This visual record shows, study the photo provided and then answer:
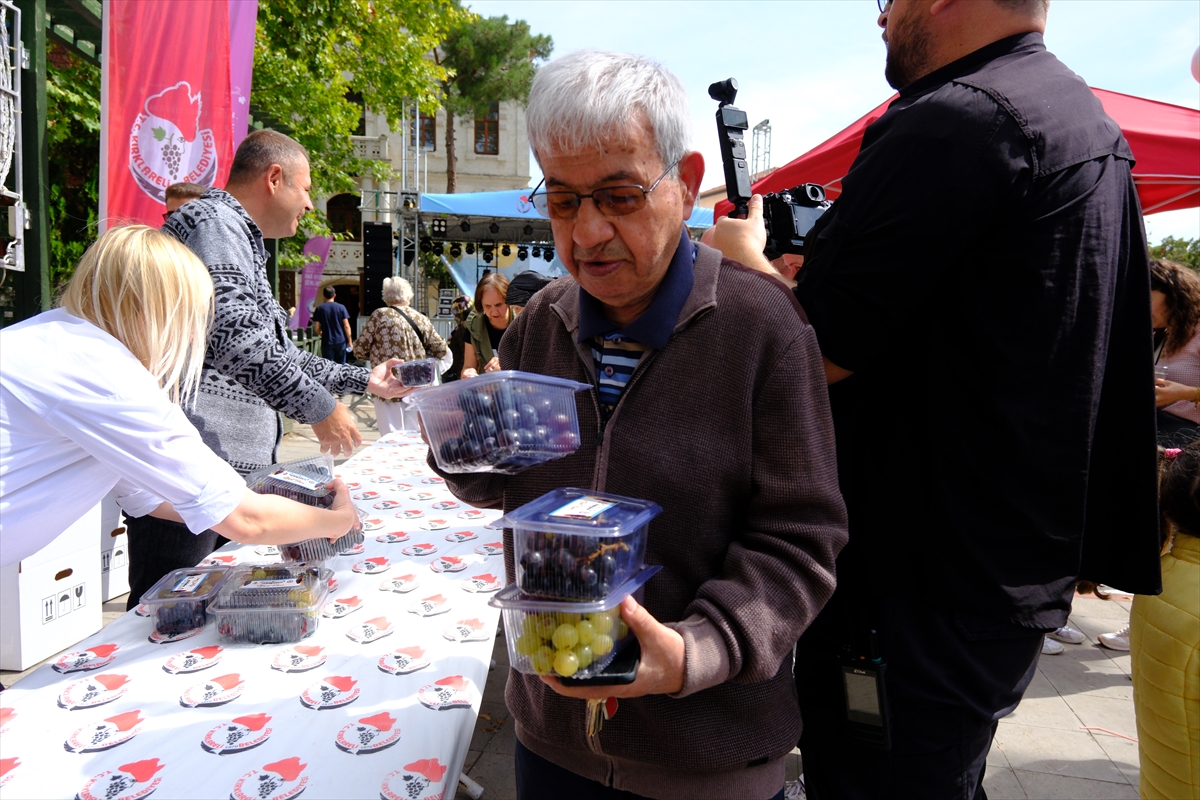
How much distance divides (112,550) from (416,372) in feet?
9.44

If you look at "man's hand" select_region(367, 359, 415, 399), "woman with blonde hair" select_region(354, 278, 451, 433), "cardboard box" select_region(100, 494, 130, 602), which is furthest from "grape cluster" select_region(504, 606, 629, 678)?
"woman with blonde hair" select_region(354, 278, 451, 433)

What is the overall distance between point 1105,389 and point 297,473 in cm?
203

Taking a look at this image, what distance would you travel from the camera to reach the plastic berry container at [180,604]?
187 centimetres

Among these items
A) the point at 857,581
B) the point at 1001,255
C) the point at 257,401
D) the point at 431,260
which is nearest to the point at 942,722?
the point at 857,581

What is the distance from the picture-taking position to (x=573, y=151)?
3.29 feet

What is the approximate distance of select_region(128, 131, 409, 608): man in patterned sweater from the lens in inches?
95.7

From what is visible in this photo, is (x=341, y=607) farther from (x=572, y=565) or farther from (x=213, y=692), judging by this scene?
(x=572, y=565)

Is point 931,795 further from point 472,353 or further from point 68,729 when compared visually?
point 472,353

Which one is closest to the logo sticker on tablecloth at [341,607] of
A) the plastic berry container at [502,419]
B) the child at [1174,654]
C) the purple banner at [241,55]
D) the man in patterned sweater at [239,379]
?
the man in patterned sweater at [239,379]

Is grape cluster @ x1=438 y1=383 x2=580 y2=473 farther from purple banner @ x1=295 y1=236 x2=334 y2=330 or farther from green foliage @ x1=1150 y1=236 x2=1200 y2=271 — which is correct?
green foliage @ x1=1150 y1=236 x2=1200 y2=271

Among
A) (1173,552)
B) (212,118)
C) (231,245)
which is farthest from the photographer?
(212,118)

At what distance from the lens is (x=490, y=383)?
1.06 meters

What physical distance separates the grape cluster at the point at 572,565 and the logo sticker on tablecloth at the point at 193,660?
48.8 inches

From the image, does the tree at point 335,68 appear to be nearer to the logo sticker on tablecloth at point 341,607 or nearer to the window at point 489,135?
the logo sticker on tablecloth at point 341,607
